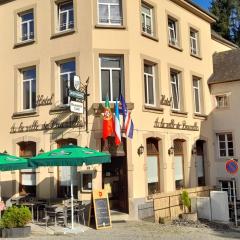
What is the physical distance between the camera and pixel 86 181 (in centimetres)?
1792

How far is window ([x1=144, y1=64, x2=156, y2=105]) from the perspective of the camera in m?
19.8

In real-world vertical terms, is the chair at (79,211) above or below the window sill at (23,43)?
below

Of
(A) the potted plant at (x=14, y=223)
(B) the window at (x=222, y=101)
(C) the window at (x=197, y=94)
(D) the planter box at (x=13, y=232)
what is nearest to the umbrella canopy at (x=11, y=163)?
(A) the potted plant at (x=14, y=223)

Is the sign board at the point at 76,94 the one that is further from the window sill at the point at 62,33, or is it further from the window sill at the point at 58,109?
the window sill at the point at 62,33

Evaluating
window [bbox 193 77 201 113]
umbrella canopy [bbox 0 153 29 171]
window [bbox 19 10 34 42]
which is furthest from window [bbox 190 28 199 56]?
umbrella canopy [bbox 0 153 29 171]

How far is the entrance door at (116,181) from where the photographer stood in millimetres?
18156

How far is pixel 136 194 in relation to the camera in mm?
17969

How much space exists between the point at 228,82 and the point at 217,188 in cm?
573

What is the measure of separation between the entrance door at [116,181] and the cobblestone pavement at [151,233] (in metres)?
1.46

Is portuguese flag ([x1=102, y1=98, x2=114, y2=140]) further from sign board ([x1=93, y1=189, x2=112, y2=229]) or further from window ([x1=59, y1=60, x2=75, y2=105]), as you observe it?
window ([x1=59, y1=60, x2=75, y2=105])

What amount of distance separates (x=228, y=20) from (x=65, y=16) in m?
23.8

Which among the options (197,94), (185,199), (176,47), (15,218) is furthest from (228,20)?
(15,218)

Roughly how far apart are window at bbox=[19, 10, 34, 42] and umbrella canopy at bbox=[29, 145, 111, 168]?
7.74m

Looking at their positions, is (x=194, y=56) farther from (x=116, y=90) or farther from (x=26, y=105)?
(x=26, y=105)
